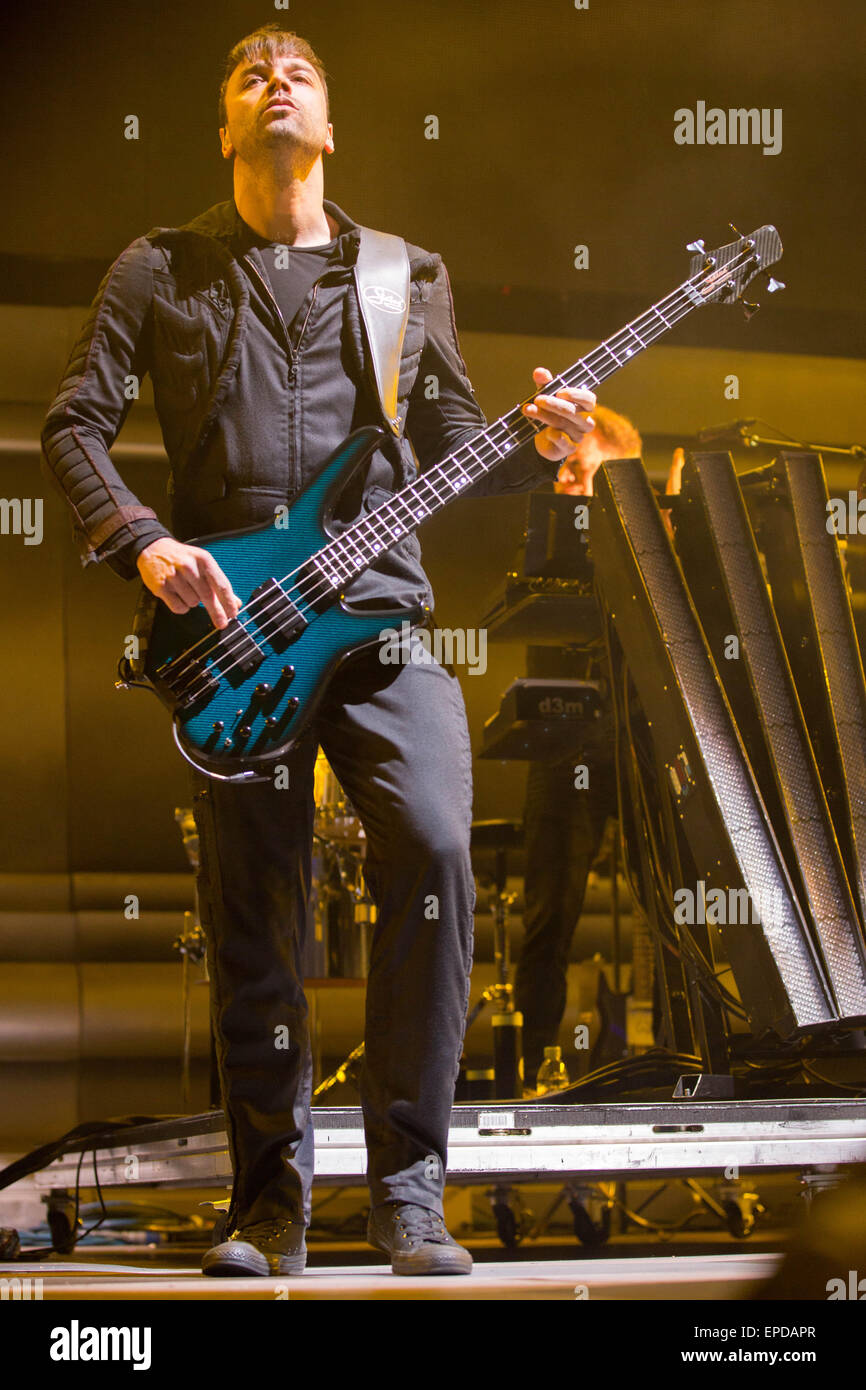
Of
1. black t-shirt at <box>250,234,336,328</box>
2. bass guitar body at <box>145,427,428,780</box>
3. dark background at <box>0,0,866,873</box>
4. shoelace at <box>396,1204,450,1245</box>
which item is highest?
dark background at <box>0,0,866,873</box>

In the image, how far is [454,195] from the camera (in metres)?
4.81

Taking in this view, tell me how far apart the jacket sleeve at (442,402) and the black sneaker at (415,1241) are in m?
1.14

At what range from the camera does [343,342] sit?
7.14ft

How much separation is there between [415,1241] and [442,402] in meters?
1.35

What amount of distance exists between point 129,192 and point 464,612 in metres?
2.24

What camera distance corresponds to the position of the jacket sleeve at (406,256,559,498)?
2279 mm

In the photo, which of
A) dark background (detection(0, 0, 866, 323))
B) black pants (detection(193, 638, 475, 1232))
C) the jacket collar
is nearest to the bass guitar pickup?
black pants (detection(193, 638, 475, 1232))

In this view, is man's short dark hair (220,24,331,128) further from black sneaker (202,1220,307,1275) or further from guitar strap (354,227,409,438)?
black sneaker (202,1220,307,1275)

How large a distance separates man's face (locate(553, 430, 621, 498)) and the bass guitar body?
251cm

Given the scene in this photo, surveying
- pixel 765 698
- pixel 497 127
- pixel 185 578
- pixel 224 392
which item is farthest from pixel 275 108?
pixel 497 127

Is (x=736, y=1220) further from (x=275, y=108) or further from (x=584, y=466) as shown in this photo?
(x=275, y=108)

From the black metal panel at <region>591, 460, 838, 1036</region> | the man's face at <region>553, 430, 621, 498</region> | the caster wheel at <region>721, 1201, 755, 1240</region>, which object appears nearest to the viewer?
the black metal panel at <region>591, 460, 838, 1036</region>
